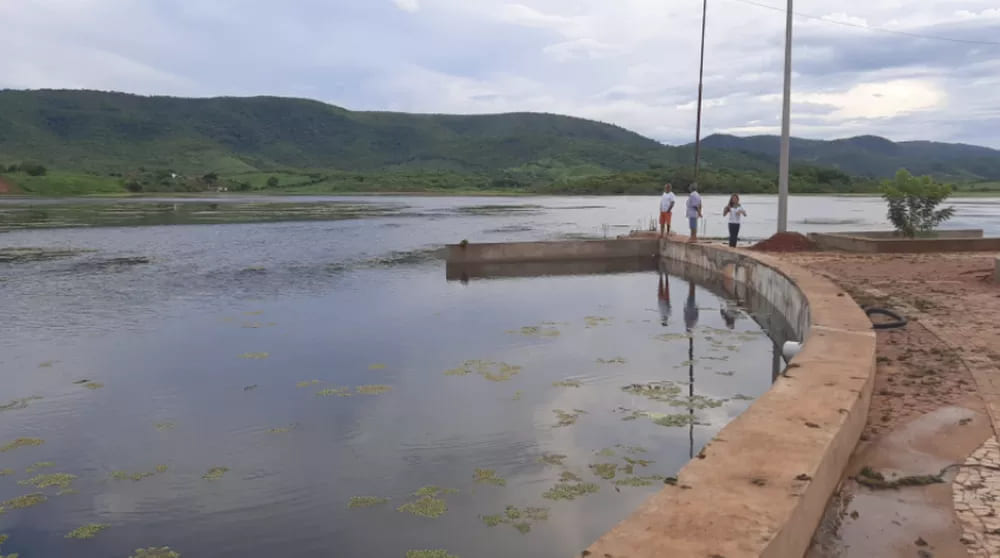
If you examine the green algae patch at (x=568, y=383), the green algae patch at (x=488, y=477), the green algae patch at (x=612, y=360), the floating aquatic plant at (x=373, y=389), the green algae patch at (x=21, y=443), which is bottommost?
the green algae patch at (x=21, y=443)

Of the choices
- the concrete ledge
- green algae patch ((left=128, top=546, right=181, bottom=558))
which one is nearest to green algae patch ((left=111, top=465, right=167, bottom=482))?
green algae patch ((left=128, top=546, right=181, bottom=558))

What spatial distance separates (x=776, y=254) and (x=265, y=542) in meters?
16.9

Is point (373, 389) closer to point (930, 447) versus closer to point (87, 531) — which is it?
point (87, 531)

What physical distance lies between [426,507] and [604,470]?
1.70 metres

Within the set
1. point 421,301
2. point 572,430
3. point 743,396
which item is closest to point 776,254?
point 421,301

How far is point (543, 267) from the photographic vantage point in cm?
2322

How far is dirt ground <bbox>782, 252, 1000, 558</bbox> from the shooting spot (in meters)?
3.99

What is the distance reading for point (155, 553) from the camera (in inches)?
214

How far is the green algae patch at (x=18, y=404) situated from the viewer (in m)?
9.03

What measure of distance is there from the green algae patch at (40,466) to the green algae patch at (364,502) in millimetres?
3214

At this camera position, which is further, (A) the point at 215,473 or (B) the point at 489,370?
(B) the point at 489,370

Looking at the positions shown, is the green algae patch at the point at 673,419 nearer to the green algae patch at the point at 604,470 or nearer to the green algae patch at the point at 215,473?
the green algae patch at the point at 604,470

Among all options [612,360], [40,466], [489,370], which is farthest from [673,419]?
[40,466]

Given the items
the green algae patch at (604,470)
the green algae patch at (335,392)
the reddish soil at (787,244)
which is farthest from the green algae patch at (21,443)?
the reddish soil at (787,244)
